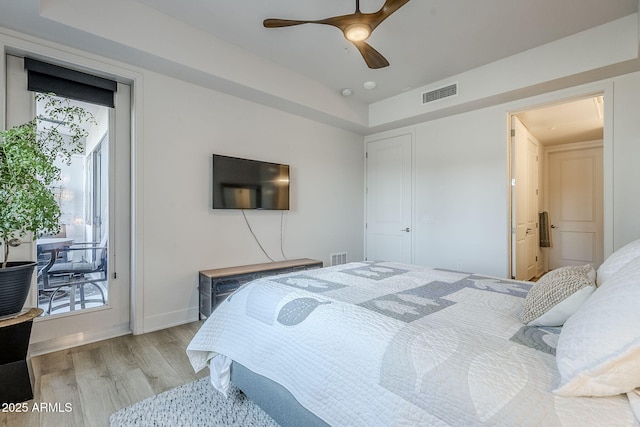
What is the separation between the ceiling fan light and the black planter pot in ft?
8.33

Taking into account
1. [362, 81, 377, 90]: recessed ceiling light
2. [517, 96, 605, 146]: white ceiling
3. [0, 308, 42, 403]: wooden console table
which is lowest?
[0, 308, 42, 403]: wooden console table

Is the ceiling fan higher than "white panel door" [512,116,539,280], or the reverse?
the ceiling fan

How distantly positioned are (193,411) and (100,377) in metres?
0.86

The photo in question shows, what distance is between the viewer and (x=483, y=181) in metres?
3.75

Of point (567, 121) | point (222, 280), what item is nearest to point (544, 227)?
point (567, 121)

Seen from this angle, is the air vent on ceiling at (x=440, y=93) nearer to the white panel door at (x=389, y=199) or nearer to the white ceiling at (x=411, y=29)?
the white ceiling at (x=411, y=29)

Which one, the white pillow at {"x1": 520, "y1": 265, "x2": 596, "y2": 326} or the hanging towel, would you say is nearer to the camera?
the white pillow at {"x1": 520, "y1": 265, "x2": 596, "y2": 326}

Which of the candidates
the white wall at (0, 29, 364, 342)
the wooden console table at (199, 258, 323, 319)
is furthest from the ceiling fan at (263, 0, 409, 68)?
the wooden console table at (199, 258, 323, 319)

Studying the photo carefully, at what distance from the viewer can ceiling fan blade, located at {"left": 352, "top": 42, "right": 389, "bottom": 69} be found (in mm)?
2309

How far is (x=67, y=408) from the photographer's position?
1749mm

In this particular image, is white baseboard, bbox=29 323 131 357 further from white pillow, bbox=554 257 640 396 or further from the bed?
white pillow, bbox=554 257 640 396

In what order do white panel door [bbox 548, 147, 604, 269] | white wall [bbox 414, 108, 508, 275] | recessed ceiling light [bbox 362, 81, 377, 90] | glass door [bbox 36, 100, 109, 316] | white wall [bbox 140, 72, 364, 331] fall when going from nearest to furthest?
glass door [bbox 36, 100, 109, 316]
white wall [bbox 140, 72, 364, 331]
white wall [bbox 414, 108, 508, 275]
recessed ceiling light [bbox 362, 81, 377, 90]
white panel door [bbox 548, 147, 604, 269]

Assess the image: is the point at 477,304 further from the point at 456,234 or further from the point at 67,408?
the point at 456,234

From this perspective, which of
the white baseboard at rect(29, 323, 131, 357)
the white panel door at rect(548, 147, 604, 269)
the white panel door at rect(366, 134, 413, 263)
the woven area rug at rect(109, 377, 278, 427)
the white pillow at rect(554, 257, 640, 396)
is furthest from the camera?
the white panel door at rect(548, 147, 604, 269)
